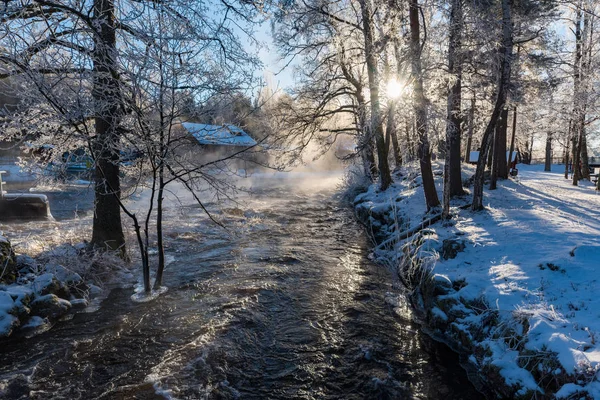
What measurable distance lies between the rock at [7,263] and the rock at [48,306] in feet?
2.37

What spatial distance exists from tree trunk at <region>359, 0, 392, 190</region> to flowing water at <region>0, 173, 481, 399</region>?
5.61m

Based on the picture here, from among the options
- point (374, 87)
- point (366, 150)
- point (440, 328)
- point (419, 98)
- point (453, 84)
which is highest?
point (374, 87)

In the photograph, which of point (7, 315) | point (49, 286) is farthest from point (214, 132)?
point (7, 315)

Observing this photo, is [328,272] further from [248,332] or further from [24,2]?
[24,2]

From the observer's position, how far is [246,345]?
5.34 m

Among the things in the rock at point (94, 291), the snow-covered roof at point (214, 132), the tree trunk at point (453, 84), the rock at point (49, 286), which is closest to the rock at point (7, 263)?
the rock at point (49, 286)

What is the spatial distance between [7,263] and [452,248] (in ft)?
27.1

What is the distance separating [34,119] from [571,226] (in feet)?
34.3

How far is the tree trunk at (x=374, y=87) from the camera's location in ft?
39.1

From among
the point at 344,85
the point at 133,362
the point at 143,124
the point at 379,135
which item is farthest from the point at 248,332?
the point at 344,85

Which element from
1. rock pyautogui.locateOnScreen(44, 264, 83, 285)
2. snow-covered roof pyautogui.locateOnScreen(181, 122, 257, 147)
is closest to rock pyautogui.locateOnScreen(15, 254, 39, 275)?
rock pyautogui.locateOnScreen(44, 264, 83, 285)

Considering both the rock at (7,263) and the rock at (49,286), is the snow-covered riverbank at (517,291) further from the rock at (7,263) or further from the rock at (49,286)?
the rock at (7,263)

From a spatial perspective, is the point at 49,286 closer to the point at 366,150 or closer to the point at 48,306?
the point at 48,306

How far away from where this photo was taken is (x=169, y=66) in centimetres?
532
